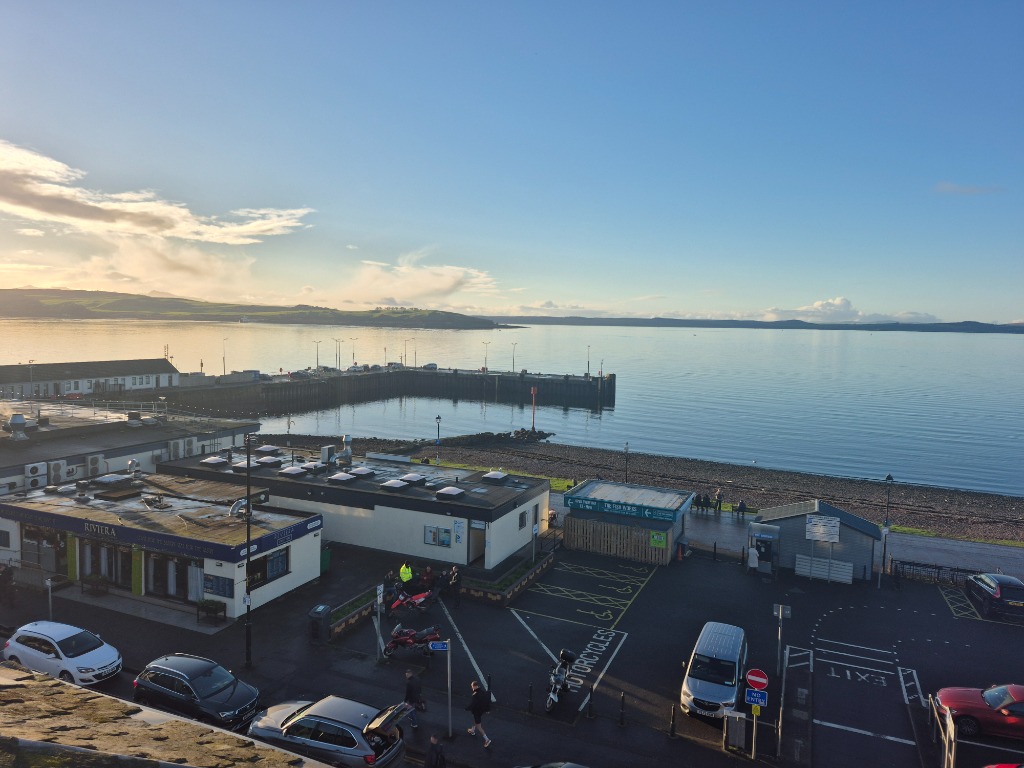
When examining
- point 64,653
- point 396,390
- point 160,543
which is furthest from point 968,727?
point 396,390

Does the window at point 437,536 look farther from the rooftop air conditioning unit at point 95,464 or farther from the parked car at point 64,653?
the rooftop air conditioning unit at point 95,464

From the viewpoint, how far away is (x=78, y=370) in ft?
288

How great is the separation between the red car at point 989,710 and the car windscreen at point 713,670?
5.66 meters

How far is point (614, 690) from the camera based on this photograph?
20.4m

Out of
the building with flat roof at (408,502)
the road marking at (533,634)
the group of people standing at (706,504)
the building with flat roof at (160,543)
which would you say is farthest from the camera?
the group of people standing at (706,504)

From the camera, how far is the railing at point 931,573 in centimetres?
3050

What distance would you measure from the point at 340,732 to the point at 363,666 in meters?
5.90

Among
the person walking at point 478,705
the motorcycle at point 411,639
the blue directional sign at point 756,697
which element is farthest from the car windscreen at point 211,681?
the blue directional sign at point 756,697

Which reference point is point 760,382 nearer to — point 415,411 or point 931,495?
point 415,411

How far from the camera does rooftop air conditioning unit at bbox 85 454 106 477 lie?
3625 cm

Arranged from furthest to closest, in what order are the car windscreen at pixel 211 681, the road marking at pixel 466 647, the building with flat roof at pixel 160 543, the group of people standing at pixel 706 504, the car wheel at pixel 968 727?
the group of people standing at pixel 706 504 < the building with flat roof at pixel 160 543 < the road marking at pixel 466 647 < the car wheel at pixel 968 727 < the car windscreen at pixel 211 681

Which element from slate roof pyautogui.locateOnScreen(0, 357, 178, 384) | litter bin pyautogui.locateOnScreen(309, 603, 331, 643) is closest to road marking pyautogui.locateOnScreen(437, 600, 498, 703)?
litter bin pyautogui.locateOnScreen(309, 603, 331, 643)

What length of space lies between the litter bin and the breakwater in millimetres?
85608

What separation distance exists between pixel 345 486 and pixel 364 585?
6.64 metres
